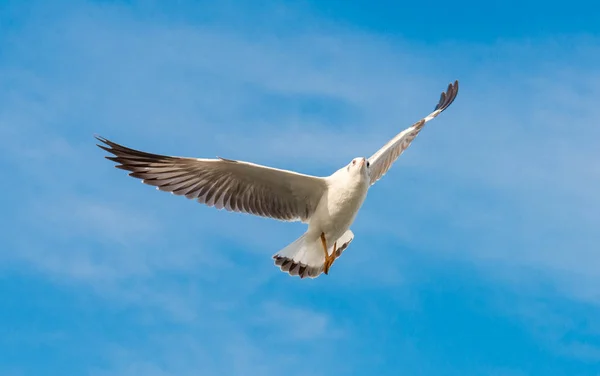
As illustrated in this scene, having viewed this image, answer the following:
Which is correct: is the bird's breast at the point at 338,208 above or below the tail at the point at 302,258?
above

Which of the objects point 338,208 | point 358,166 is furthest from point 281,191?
point 358,166

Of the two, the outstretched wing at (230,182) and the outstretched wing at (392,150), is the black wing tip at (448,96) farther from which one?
the outstretched wing at (230,182)

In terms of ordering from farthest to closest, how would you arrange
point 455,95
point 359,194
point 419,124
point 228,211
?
point 455,95
point 419,124
point 228,211
point 359,194

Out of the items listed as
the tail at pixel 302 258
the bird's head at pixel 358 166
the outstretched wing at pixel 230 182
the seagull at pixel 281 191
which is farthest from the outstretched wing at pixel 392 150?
the tail at pixel 302 258

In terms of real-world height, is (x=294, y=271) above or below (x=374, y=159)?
below

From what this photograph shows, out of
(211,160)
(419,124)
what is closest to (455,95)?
(419,124)

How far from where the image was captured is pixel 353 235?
43.2ft

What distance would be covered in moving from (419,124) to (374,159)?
6.43 feet

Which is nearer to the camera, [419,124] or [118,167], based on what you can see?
[118,167]

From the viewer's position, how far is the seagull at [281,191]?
11797 millimetres

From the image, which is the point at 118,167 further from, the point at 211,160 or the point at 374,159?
the point at 374,159

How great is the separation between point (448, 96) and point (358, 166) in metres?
5.13

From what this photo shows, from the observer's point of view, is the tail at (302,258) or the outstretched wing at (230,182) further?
the tail at (302,258)

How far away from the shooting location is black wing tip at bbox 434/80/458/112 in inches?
624
